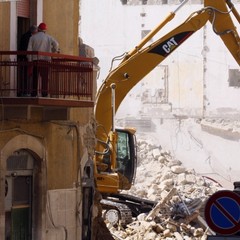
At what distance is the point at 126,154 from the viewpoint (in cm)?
2911

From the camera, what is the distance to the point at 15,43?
18.5 meters

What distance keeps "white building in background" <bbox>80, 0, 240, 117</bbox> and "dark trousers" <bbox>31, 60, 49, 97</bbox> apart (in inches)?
1102

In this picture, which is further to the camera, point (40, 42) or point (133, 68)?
point (133, 68)

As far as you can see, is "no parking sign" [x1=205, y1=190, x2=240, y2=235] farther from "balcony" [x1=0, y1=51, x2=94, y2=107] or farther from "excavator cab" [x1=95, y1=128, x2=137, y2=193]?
"excavator cab" [x1=95, y1=128, x2=137, y2=193]

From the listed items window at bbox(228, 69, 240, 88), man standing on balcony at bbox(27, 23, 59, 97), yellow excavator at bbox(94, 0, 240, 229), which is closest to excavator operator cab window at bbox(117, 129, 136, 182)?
yellow excavator at bbox(94, 0, 240, 229)

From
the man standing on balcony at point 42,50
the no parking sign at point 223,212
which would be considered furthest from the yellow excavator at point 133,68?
the no parking sign at point 223,212

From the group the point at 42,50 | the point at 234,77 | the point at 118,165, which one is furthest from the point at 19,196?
the point at 234,77

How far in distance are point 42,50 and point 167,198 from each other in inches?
479

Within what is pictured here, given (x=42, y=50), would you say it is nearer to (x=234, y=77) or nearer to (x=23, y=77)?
(x=23, y=77)

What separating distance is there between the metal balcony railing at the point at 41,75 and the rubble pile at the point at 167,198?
8115 millimetres

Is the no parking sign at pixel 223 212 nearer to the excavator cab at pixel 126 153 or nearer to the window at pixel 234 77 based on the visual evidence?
the excavator cab at pixel 126 153

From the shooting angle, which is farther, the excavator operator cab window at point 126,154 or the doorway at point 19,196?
the excavator operator cab window at point 126,154

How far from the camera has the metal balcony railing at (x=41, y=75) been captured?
17578mm

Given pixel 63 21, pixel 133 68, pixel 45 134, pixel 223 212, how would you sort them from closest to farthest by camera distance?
pixel 223 212 → pixel 45 134 → pixel 63 21 → pixel 133 68
